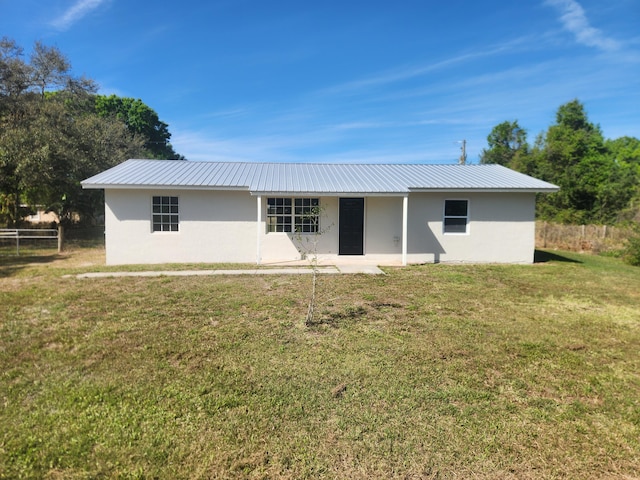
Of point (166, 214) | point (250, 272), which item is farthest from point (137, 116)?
point (250, 272)

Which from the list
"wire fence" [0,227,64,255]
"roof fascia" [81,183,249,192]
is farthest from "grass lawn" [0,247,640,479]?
"wire fence" [0,227,64,255]

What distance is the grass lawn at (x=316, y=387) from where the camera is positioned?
9.42 ft

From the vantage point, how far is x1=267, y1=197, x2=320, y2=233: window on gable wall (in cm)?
1275

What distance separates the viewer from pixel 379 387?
3.97 metres

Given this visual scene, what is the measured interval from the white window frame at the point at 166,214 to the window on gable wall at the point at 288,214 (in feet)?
9.95

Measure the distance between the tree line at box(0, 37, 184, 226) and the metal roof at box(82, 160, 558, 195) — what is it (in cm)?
411

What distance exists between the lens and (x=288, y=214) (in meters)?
12.8

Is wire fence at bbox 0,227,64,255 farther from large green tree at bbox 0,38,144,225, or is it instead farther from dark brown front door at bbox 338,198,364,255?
dark brown front door at bbox 338,198,364,255

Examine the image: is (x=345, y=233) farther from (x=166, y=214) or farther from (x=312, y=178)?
(x=166, y=214)

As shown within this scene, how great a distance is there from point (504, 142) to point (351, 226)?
3395cm

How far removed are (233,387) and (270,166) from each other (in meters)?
12.4

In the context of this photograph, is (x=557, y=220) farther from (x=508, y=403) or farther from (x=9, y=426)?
(x=9, y=426)

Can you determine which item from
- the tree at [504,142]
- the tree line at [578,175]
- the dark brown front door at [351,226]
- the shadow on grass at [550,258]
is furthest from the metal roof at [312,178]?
the tree at [504,142]

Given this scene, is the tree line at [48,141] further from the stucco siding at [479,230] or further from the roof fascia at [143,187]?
the stucco siding at [479,230]
